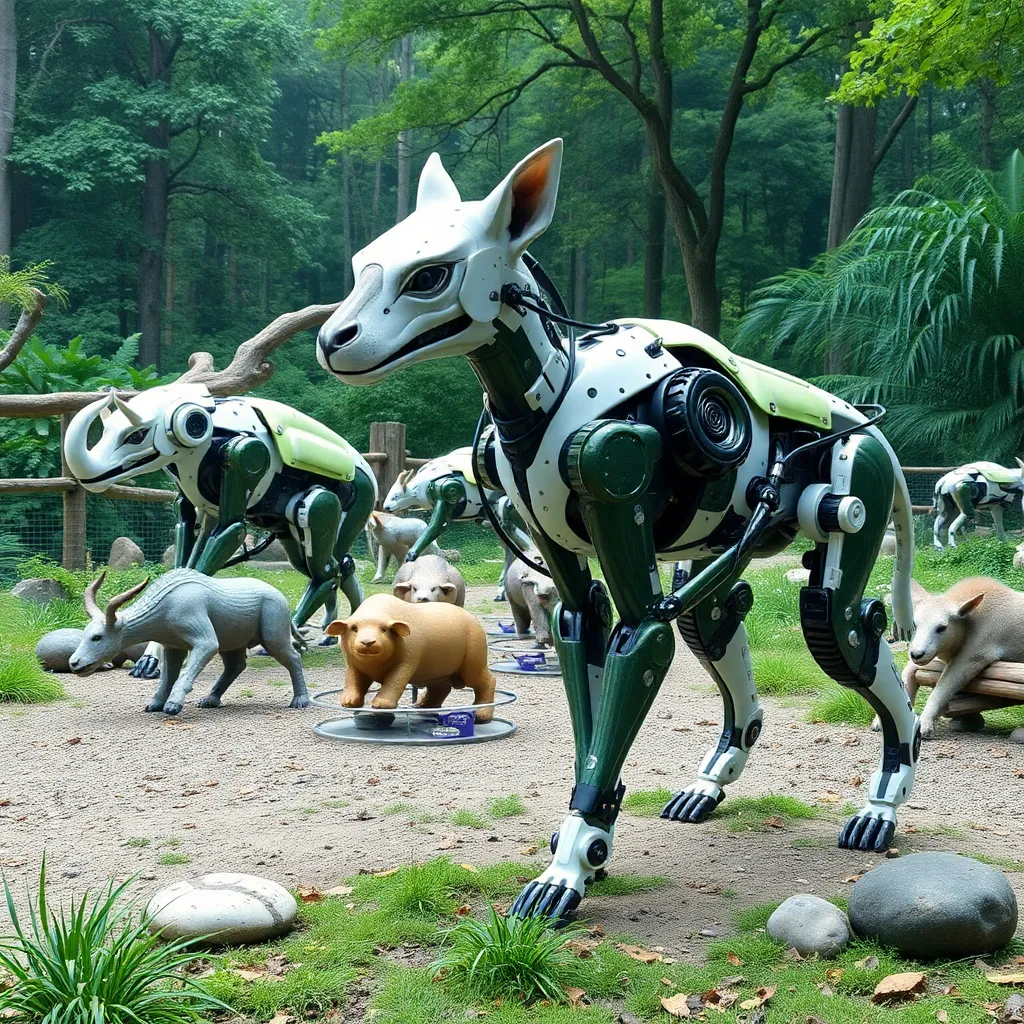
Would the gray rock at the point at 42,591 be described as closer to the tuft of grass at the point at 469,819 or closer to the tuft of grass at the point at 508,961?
the tuft of grass at the point at 469,819

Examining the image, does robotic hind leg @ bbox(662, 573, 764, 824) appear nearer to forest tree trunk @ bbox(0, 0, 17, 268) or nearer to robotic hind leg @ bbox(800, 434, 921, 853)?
robotic hind leg @ bbox(800, 434, 921, 853)

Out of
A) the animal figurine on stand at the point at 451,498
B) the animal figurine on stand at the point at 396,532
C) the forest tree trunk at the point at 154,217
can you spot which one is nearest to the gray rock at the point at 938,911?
the animal figurine on stand at the point at 451,498

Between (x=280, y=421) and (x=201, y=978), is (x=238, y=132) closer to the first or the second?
(x=280, y=421)

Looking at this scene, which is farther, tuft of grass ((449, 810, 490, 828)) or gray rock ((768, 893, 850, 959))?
tuft of grass ((449, 810, 490, 828))

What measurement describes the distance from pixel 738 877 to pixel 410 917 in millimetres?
1139

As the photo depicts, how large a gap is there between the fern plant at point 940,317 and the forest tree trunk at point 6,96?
13545 millimetres

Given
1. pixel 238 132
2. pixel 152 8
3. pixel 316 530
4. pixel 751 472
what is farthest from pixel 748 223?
pixel 751 472

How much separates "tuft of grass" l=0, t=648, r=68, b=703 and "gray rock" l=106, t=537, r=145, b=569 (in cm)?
618

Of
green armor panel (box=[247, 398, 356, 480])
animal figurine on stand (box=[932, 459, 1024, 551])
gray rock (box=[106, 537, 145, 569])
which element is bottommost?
gray rock (box=[106, 537, 145, 569])

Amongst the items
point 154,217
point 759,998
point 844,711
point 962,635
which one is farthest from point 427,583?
point 154,217

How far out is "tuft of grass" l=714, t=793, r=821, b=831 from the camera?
454 centimetres

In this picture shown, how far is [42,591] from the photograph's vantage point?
10.5 metres

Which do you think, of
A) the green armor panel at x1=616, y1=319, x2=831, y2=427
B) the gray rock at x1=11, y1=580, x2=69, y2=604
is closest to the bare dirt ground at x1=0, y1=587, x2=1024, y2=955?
the green armor panel at x1=616, y1=319, x2=831, y2=427

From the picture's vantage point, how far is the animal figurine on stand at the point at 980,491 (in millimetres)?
14664
